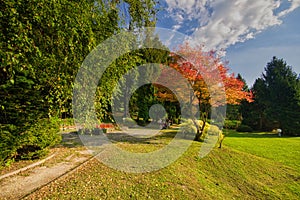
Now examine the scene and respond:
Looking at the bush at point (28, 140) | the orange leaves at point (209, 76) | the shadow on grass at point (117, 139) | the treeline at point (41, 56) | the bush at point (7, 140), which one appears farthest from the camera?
the orange leaves at point (209, 76)

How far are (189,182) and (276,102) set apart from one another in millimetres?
25360

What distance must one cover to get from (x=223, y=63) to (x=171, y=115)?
12.2m

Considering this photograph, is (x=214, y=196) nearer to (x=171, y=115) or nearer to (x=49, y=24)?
(x=49, y=24)

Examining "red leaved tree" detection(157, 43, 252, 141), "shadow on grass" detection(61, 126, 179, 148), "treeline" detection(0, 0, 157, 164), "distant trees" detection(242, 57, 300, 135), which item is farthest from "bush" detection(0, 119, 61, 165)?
"distant trees" detection(242, 57, 300, 135)

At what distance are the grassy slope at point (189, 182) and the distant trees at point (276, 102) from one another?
59.8 feet

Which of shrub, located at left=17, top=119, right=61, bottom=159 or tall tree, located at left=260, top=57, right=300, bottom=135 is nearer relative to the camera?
shrub, located at left=17, top=119, right=61, bottom=159

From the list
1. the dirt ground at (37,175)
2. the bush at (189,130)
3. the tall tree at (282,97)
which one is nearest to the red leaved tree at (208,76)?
the bush at (189,130)

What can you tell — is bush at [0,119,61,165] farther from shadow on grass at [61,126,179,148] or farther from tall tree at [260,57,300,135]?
tall tree at [260,57,300,135]

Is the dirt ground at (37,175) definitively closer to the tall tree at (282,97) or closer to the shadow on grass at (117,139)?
the shadow on grass at (117,139)

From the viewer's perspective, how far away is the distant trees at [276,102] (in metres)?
20.5

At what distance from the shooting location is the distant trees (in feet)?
67.4

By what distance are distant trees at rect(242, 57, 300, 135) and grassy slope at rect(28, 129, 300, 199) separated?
1821cm

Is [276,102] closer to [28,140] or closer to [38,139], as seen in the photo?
[38,139]

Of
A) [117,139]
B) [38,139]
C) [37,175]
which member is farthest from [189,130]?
[37,175]
